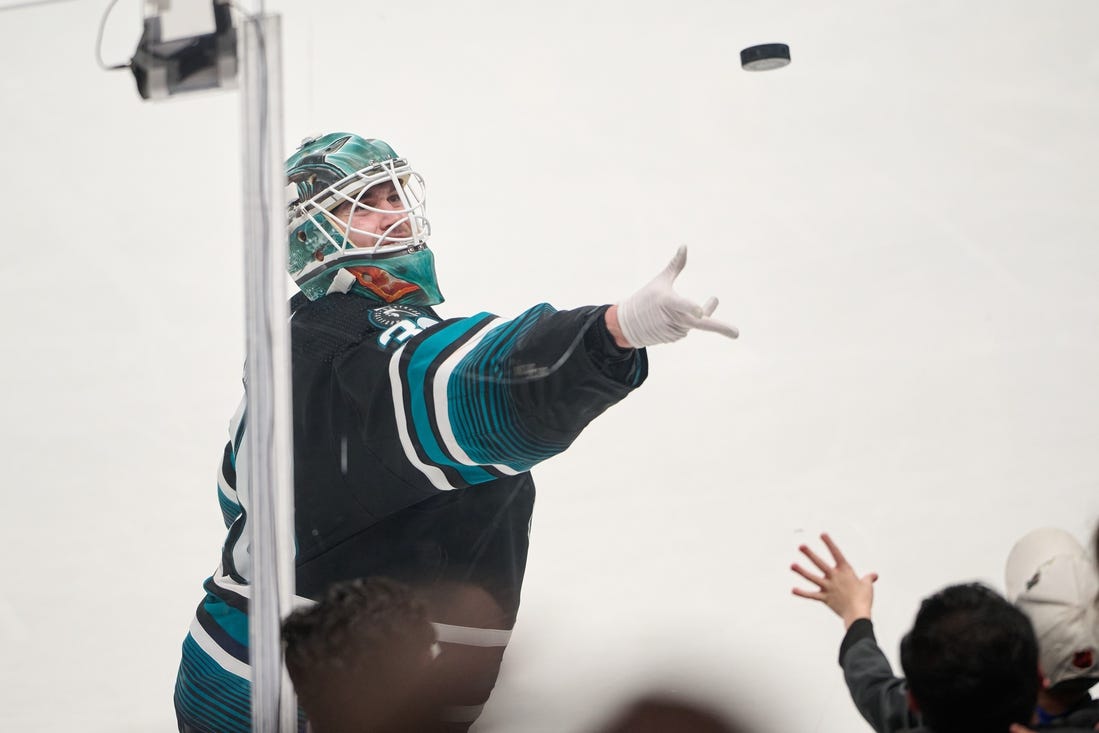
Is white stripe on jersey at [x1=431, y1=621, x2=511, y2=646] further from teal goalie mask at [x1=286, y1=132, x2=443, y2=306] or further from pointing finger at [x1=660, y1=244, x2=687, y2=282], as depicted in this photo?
pointing finger at [x1=660, y1=244, x2=687, y2=282]

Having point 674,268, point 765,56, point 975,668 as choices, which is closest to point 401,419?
point 674,268

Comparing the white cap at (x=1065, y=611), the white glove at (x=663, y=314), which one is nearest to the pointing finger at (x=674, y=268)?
the white glove at (x=663, y=314)

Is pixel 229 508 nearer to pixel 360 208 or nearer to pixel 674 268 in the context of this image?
pixel 360 208

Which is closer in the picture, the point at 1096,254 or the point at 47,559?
the point at 1096,254

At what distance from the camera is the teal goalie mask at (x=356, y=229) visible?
165 cm

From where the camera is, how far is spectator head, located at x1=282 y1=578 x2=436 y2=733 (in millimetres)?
1224

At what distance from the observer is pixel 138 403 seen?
2271mm

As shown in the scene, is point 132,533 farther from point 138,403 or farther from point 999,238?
point 999,238

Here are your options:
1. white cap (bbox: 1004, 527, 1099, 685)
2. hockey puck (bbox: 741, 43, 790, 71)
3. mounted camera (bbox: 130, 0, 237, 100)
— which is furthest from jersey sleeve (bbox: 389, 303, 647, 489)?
hockey puck (bbox: 741, 43, 790, 71)

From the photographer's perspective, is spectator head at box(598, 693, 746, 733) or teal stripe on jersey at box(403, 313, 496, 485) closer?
teal stripe on jersey at box(403, 313, 496, 485)

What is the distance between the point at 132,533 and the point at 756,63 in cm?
148

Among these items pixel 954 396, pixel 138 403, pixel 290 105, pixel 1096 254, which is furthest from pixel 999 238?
pixel 138 403

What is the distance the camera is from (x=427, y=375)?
56.3 inches

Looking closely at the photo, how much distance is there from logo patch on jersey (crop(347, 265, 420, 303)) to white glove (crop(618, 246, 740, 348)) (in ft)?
1.52
